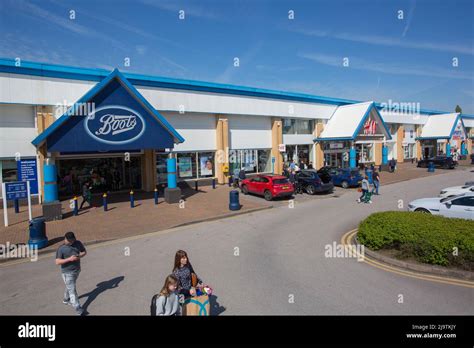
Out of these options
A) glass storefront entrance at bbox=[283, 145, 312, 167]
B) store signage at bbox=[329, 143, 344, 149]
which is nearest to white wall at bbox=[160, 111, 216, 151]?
glass storefront entrance at bbox=[283, 145, 312, 167]

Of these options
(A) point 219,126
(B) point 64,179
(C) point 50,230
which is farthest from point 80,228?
(A) point 219,126

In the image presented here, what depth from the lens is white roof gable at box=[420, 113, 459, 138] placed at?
47.9m

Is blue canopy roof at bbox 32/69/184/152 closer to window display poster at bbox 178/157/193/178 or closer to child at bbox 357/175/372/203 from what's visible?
window display poster at bbox 178/157/193/178

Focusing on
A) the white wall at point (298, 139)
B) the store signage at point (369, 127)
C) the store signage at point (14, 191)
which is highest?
the store signage at point (369, 127)

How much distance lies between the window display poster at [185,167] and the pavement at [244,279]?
12222mm

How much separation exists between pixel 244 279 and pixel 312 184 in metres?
15.1

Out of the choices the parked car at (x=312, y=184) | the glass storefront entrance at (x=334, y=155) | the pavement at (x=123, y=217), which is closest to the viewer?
→ the pavement at (x=123, y=217)

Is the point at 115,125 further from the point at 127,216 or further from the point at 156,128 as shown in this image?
the point at 127,216

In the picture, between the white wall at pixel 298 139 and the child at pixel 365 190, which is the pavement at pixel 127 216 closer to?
the child at pixel 365 190

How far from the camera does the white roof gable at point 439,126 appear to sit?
1886 inches

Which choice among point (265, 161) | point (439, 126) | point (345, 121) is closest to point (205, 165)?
point (265, 161)

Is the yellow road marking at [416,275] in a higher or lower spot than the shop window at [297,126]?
lower

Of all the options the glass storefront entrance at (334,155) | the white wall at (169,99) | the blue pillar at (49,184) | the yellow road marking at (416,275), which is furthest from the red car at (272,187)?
the glass storefront entrance at (334,155)

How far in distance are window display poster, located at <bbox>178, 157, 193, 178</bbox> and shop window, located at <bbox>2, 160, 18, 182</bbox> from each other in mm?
10452
